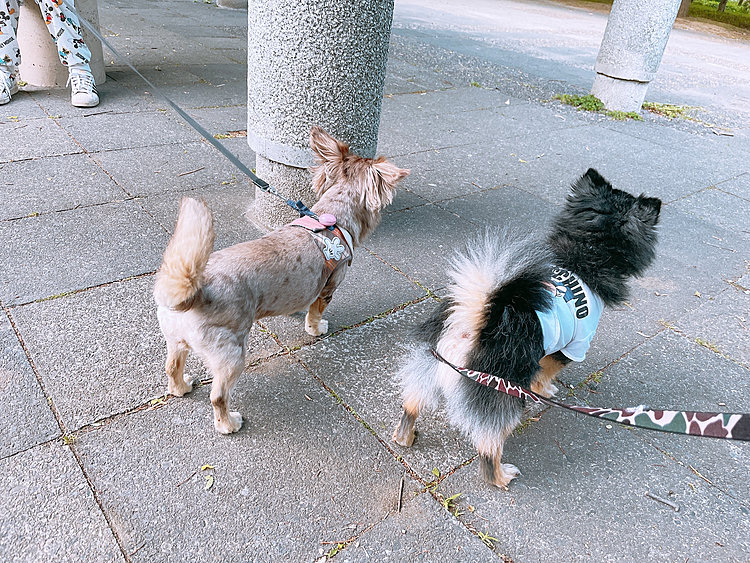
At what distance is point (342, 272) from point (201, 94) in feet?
16.6

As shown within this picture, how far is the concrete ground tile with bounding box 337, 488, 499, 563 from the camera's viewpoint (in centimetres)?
213

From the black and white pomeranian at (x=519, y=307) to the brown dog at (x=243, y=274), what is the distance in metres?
0.71

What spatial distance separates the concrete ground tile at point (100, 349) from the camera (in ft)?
8.53

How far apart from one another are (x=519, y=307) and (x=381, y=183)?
1140 millimetres

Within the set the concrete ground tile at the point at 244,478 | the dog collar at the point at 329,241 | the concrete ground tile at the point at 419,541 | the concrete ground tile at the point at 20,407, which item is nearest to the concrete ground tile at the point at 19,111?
the concrete ground tile at the point at 20,407

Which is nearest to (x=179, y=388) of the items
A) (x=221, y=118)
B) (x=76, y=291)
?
(x=76, y=291)

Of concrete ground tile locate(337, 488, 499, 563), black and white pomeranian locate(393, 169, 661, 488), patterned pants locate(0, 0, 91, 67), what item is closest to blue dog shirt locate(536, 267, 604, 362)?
black and white pomeranian locate(393, 169, 661, 488)

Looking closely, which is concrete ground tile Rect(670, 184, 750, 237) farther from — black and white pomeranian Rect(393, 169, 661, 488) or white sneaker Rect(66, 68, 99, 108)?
white sneaker Rect(66, 68, 99, 108)

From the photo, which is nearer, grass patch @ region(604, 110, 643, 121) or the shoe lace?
the shoe lace

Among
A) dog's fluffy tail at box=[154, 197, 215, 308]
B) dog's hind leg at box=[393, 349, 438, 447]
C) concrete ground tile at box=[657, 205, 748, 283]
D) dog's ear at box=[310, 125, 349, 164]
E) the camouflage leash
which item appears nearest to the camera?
the camouflage leash

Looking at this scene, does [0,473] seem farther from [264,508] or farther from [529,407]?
[529,407]

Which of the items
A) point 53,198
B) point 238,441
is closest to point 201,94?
point 53,198

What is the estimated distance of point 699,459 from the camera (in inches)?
109

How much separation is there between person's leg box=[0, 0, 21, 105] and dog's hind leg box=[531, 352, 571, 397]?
6163 mm
